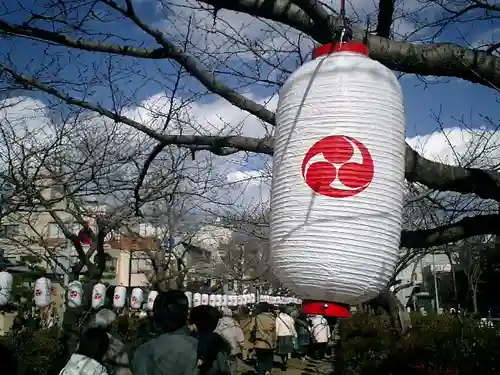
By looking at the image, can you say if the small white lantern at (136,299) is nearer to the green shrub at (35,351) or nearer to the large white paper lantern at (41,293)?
the large white paper lantern at (41,293)

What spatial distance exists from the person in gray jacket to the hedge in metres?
1.07

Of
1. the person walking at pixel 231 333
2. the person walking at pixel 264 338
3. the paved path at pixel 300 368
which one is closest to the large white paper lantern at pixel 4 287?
the person walking at pixel 231 333

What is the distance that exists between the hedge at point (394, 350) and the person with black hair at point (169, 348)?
8.43 ft

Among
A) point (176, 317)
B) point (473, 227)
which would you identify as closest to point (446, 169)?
point (473, 227)

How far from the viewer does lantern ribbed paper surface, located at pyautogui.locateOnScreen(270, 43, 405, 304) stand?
2467mm

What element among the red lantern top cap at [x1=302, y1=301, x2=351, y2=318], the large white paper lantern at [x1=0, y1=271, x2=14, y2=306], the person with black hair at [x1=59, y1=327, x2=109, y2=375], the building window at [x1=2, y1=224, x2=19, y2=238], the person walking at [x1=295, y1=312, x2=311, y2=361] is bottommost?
the person walking at [x1=295, y1=312, x2=311, y2=361]

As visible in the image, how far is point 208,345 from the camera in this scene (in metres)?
4.44

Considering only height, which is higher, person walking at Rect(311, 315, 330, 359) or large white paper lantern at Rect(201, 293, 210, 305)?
large white paper lantern at Rect(201, 293, 210, 305)

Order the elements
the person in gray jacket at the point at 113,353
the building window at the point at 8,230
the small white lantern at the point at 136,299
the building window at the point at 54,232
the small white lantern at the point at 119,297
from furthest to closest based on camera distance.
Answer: the building window at the point at 54,232 < the small white lantern at the point at 136,299 < the small white lantern at the point at 119,297 < the building window at the point at 8,230 < the person in gray jacket at the point at 113,353

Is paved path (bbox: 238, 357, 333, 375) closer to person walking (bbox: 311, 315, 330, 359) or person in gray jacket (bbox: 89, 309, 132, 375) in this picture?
person walking (bbox: 311, 315, 330, 359)

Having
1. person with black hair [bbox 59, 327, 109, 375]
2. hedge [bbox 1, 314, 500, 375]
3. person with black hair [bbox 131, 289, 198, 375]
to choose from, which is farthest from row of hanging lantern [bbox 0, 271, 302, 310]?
person with black hair [bbox 131, 289, 198, 375]

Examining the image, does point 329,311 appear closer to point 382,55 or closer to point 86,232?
point 382,55

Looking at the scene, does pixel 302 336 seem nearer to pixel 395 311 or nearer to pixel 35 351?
pixel 395 311

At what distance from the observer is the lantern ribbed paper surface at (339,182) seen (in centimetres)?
247
